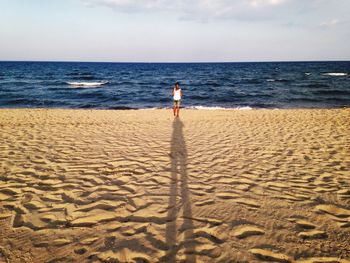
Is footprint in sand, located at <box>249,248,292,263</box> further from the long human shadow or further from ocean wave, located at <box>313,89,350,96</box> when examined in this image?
ocean wave, located at <box>313,89,350,96</box>

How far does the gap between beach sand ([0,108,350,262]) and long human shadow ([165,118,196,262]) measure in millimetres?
16

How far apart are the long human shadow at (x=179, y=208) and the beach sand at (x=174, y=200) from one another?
16 millimetres

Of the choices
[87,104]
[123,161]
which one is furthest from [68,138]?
[87,104]

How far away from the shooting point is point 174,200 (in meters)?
4.20

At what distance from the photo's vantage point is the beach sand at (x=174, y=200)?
10.1ft

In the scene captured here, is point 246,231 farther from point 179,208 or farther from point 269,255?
point 179,208

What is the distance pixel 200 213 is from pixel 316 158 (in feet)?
14.2

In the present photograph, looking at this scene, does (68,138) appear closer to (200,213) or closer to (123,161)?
(123,161)

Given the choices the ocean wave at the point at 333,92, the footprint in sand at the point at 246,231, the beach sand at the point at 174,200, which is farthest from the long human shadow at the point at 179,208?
the ocean wave at the point at 333,92

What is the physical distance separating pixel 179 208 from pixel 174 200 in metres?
0.27

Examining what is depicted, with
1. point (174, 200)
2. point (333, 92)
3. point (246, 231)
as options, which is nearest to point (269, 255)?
point (246, 231)

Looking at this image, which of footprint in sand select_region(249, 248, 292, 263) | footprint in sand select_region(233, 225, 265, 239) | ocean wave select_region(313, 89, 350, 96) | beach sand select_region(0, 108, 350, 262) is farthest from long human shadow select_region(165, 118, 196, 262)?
ocean wave select_region(313, 89, 350, 96)

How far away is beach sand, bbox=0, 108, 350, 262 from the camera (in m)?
3.06

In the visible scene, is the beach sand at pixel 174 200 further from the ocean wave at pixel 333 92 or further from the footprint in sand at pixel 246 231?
the ocean wave at pixel 333 92
